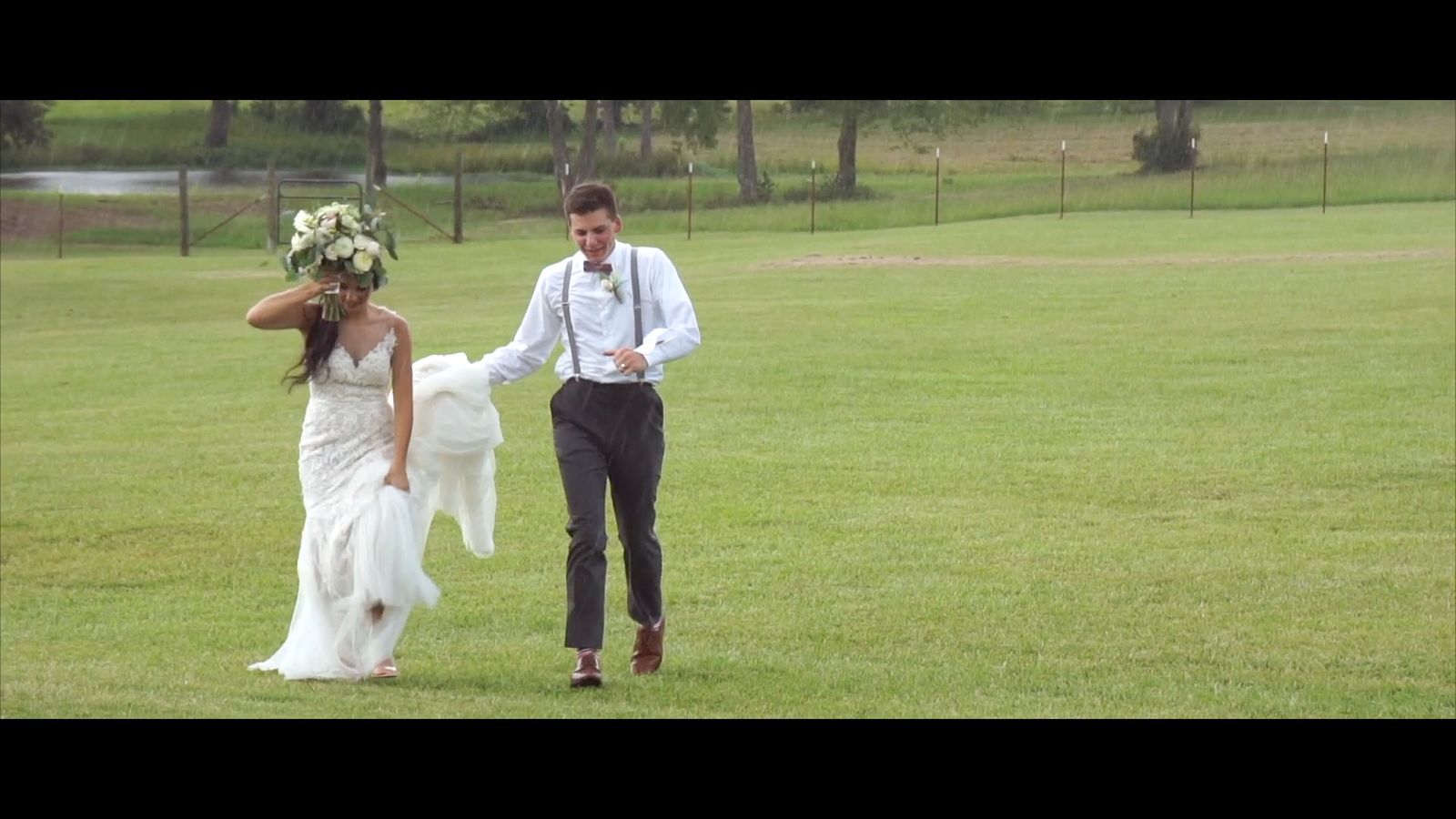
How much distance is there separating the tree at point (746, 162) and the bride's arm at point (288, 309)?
1756 inches

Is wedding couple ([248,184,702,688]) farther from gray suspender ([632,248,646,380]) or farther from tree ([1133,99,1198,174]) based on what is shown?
tree ([1133,99,1198,174])

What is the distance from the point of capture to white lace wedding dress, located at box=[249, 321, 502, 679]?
8164 mm

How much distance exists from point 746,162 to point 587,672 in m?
46.4

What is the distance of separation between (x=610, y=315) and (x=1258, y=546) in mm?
5985

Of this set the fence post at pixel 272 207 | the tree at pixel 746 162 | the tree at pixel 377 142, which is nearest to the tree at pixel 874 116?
the tree at pixel 746 162

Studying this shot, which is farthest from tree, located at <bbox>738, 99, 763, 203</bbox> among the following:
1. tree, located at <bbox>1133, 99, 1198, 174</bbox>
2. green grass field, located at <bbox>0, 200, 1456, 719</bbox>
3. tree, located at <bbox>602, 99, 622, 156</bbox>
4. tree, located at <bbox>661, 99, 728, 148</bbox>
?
green grass field, located at <bbox>0, 200, 1456, 719</bbox>

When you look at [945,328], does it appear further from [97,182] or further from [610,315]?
[97,182]

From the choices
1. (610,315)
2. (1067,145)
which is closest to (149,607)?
(610,315)

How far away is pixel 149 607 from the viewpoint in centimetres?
1098

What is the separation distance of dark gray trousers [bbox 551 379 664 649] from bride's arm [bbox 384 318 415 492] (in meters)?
0.61

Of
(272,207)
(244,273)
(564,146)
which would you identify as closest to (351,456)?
(244,273)

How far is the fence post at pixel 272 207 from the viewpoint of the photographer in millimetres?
41750

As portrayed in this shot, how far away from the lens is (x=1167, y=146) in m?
53.9

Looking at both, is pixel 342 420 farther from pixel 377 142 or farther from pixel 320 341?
pixel 377 142
